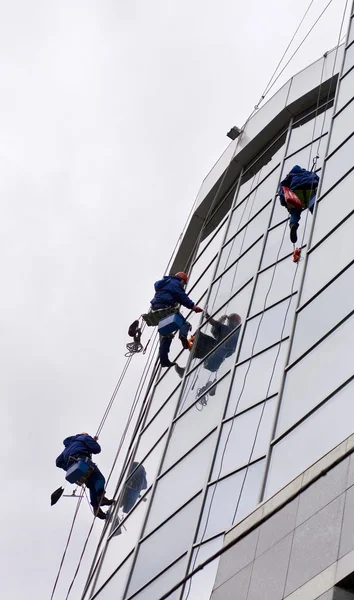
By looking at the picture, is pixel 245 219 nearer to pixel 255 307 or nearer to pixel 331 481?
pixel 255 307

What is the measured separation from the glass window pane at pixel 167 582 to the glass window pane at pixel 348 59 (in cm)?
777

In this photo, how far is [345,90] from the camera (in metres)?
14.5

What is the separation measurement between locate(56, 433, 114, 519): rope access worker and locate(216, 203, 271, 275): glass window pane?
156 inches

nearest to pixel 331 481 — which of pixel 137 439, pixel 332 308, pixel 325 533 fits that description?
pixel 325 533

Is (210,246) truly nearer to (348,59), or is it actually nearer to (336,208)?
(348,59)

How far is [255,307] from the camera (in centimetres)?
1497

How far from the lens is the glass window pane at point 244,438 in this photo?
1135 centimetres

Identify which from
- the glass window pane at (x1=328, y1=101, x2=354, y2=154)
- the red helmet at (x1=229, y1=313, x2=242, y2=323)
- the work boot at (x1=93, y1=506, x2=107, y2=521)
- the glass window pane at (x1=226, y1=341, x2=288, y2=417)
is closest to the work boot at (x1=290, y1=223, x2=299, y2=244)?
the red helmet at (x1=229, y1=313, x2=242, y2=323)

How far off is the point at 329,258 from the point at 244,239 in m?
6.34

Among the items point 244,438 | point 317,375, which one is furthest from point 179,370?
point 317,375

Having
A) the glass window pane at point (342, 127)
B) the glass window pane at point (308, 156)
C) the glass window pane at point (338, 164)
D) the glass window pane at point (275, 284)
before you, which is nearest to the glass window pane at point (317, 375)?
the glass window pane at point (338, 164)

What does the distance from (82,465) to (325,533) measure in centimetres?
1039

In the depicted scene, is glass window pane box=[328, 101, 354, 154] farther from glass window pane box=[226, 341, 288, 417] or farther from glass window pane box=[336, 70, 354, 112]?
glass window pane box=[226, 341, 288, 417]

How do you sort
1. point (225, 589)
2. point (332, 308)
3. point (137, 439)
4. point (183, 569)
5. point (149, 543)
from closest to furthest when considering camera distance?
point (225, 589) → point (332, 308) → point (183, 569) → point (149, 543) → point (137, 439)
